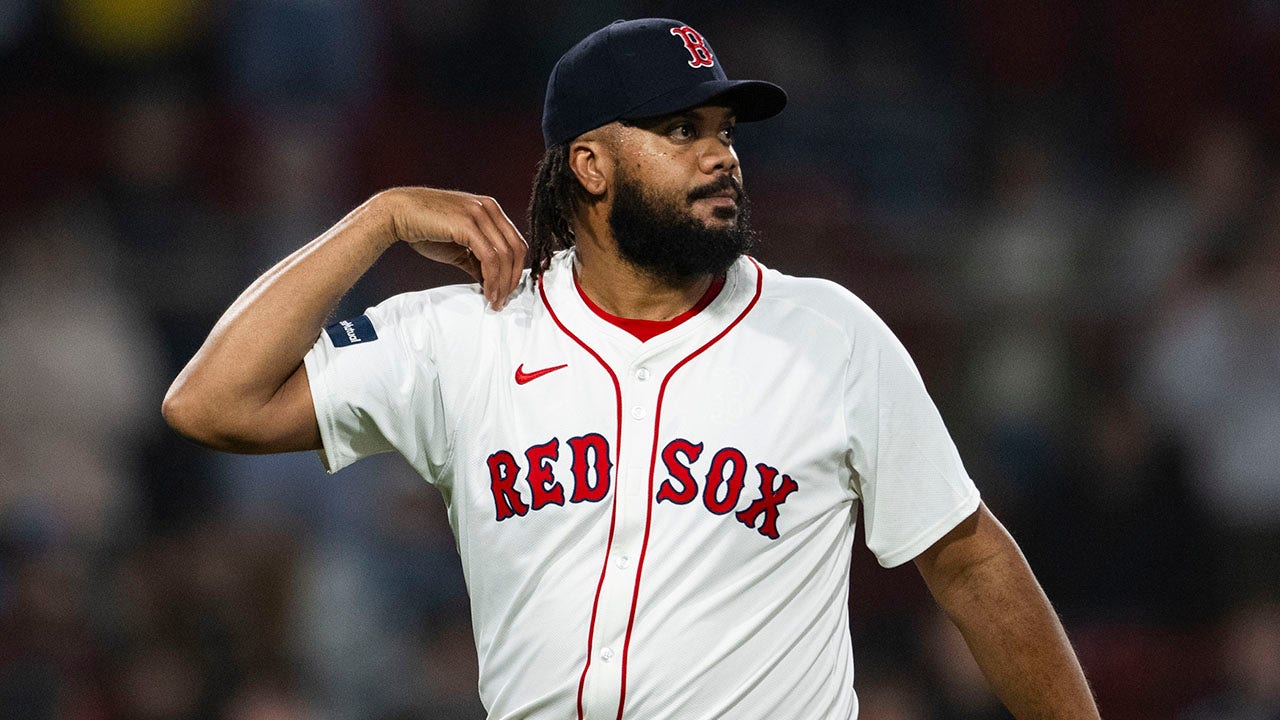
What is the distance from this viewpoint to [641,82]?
286cm

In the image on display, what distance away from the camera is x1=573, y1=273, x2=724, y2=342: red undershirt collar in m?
2.89

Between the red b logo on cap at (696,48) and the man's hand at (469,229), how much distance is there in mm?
461

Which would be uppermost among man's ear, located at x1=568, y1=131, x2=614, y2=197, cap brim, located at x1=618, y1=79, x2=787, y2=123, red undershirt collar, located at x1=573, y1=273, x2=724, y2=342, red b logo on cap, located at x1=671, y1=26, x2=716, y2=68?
red b logo on cap, located at x1=671, y1=26, x2=716, y2=68

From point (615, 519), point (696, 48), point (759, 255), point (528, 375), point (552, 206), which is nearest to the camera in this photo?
point (615, 519)

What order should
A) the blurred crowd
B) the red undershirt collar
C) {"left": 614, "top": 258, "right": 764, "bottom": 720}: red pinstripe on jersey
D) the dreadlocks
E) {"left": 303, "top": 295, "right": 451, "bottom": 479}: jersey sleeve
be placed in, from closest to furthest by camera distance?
{"left": 614, "top": 258, "right": 764, "bottom": 720}: red pinstripe on jersey → {"left": 303, "top": 295, "right": 451, "bottom": 479}: jersey sleeve → the red undershirt collar → the dreadlocks → the blurred crowd

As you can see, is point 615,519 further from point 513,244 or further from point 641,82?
point 641,82

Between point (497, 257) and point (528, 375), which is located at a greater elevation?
point (497, 257)

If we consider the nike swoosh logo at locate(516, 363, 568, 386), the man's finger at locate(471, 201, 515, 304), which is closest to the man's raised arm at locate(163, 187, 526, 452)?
the man's finger at locate(471, 201, 515, 304)

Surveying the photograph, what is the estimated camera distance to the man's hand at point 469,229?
2846 mm

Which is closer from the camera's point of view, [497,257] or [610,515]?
[610,515]

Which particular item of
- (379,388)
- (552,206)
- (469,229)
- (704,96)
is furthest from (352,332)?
(704,96)

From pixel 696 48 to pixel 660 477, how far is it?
82cm

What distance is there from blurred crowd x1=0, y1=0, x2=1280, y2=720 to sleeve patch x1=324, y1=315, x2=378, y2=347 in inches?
102

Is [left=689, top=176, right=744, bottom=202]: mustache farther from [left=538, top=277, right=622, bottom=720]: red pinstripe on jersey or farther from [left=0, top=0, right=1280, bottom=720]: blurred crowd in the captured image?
[left=0, top=0, right=1280, bottom=720]: blurred crowd
